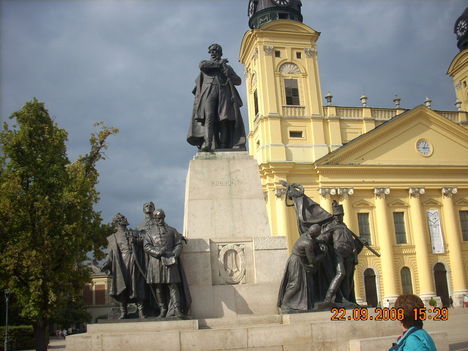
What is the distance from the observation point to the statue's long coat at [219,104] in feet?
33.7

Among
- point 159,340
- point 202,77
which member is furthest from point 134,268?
point 202,77

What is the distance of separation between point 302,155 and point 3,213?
94.1 ft

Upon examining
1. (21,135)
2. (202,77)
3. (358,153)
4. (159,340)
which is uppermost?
(358,153)

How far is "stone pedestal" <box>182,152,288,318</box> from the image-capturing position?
8789 mm

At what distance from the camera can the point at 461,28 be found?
56.4 meters

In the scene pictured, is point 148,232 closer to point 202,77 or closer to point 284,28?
point 202,77

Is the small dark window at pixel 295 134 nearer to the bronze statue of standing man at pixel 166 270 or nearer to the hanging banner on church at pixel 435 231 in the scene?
the hanging banner on church at pixel 435 231

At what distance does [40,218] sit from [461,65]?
49401mm

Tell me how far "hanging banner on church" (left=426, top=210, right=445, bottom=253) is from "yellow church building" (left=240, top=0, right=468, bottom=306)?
84 millimetres

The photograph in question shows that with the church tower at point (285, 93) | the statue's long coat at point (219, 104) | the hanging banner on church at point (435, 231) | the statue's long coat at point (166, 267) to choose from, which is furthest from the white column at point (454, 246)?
the statue's long coat at point (166, 267)

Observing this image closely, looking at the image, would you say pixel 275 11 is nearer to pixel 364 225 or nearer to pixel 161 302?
pixel 364 225

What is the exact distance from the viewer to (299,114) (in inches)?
1732

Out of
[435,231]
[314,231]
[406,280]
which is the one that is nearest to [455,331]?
[314,231]

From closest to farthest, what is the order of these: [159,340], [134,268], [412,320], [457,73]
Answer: [412,320]
[159,340]
[134,268]
[457,73]
